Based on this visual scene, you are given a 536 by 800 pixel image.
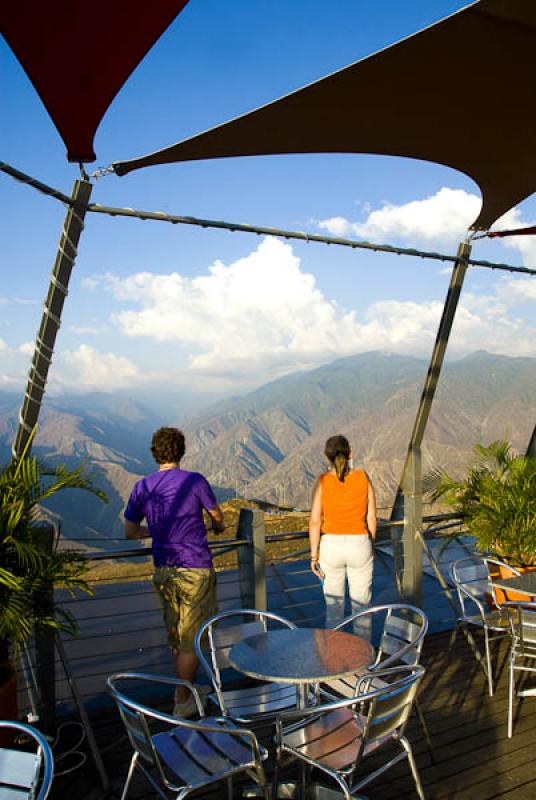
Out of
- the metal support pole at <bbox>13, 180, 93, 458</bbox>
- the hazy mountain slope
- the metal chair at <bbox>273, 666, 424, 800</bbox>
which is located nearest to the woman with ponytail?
the metal chair at <bbox>273, 666, 424, 800</bbox>

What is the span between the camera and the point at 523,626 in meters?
3.33

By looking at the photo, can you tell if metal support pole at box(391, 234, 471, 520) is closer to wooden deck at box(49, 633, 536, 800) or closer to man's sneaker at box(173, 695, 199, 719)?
wooden deck at box(49, 633, 536, 800)

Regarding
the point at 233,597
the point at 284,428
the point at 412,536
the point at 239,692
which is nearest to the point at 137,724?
the point at 239,692

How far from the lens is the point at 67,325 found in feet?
10.9

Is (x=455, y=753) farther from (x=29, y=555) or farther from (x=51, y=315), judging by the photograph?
(x=51, y=315)

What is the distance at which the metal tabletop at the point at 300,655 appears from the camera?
2416 millimetres

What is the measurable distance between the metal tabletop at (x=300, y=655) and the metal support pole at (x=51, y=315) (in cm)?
152

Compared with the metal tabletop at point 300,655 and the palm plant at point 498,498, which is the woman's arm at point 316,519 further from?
the palm plant at point 498,498

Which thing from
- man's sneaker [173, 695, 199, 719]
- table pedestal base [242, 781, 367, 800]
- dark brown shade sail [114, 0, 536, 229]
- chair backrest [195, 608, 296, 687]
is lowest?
table pedestal base [242, 781, 367, 800]

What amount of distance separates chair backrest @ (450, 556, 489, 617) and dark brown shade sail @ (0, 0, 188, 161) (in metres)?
3.36

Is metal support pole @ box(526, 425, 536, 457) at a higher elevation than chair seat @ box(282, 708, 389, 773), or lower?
higher

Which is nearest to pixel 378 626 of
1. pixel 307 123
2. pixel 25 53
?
pixel 307 123

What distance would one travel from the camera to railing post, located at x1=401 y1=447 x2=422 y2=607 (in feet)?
15.2

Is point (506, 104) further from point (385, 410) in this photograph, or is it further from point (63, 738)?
point (385, 410)
